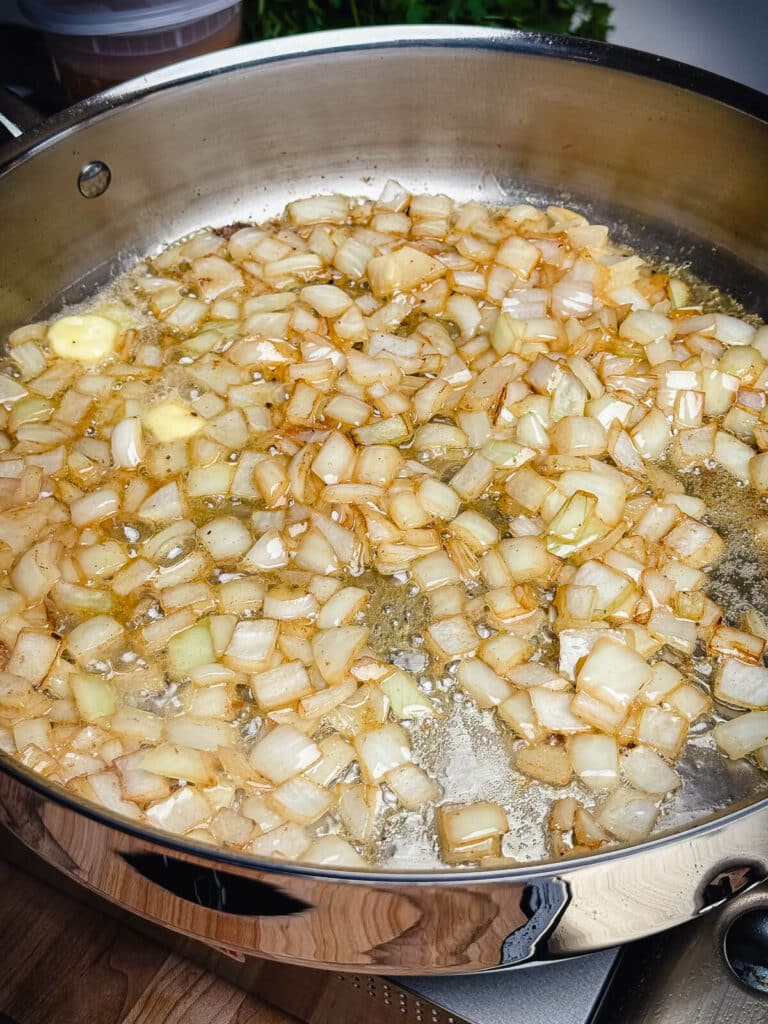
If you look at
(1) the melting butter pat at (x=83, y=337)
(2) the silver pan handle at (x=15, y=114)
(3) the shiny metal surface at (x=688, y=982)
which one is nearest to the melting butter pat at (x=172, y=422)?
(1) the melting butter pat at (x=83, y=337)

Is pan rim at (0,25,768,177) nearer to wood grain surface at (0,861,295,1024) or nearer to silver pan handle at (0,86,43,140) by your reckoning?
silver pan handle at (0,86,43,140)

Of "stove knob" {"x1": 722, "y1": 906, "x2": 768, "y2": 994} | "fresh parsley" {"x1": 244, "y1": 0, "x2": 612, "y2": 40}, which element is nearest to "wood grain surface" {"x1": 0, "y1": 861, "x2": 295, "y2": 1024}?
"stove knob" {"x1": 722, "y1": 906, "x2": 768, "y2": 994}

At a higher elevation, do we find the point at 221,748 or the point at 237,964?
the point at 221,748

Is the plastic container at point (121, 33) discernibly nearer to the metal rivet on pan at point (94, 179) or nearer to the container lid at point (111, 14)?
the container lid at point (111, 14)

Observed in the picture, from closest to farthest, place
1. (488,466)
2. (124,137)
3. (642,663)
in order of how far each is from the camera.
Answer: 1. (642,663)
2. (488,466)
3. (124,137)

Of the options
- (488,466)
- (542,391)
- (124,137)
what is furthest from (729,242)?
(124,137)

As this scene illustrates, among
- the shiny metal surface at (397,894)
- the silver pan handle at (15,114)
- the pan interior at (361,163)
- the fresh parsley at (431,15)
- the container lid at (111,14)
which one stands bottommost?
the shiny metal surface at (397,894)

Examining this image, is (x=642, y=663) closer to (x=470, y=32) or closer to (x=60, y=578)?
(x=60, y=578)
